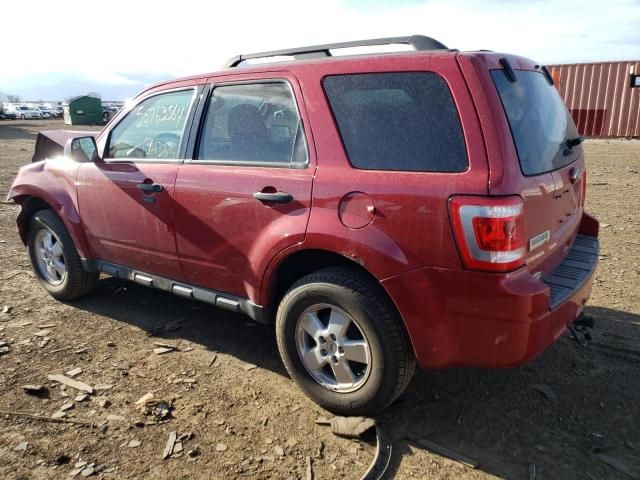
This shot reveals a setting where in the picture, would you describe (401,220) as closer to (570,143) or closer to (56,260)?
(570,143)

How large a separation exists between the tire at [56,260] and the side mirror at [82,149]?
2.18ft

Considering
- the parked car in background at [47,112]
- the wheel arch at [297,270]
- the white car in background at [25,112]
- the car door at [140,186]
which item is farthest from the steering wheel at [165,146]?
the parked car in background at [47,112]

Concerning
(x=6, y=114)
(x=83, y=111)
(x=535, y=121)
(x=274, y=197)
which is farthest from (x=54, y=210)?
(x=6, y=114)

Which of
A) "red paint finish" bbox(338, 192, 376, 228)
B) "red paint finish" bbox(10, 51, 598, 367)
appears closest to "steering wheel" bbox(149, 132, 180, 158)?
"red paint finish" bbox(10, 51, 598, 367)

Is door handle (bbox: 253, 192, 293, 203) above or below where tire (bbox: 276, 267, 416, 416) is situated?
above

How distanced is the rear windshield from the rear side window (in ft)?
0.91

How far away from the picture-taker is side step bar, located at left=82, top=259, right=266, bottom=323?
3227 millimetres

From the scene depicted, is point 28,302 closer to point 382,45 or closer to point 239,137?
point 239,137

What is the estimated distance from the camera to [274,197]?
9.47 feet

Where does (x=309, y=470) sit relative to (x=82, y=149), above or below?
below

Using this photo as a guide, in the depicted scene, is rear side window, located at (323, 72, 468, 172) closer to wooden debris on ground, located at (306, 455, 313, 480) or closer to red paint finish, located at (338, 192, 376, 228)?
red paint finish, located at (338, 192, 376, 228)

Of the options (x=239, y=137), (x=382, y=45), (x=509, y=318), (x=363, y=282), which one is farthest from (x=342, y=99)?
(x=509, y=318)

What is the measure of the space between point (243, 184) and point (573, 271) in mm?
1938

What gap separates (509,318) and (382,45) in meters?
1.59
